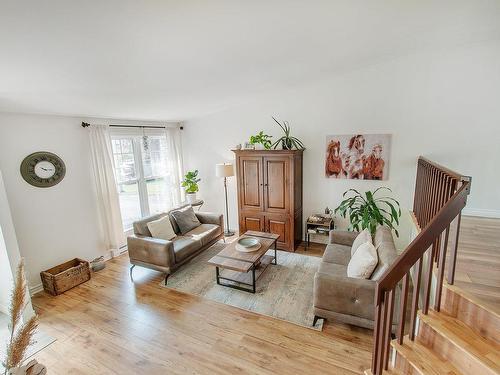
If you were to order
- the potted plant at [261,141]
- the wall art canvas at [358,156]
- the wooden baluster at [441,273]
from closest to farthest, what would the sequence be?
the wooden baluster at [441,273] < the wall art canvas at [358,156] < the potted plant at [261,141]

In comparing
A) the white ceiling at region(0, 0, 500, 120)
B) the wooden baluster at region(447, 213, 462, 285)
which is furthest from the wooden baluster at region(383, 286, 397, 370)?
the white ceiling at region(0, 0, 500, 120)

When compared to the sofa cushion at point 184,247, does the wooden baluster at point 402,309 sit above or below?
above

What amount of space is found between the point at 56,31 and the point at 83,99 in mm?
1590

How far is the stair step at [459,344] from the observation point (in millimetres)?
1420

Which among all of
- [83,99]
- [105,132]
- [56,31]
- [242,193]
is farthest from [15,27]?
[242,193]

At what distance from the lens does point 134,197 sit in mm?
4961

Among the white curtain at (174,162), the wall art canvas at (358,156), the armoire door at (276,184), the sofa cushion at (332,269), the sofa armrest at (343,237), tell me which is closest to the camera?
the sofa cushion at (332,269)

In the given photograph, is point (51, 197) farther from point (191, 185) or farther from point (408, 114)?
point (408, 114)

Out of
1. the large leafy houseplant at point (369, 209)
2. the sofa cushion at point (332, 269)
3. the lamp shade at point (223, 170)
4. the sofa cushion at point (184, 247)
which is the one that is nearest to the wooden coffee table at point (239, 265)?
the sofa cushion at point (184, 247)

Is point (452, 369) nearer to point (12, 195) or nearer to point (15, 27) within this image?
point (15, 27)

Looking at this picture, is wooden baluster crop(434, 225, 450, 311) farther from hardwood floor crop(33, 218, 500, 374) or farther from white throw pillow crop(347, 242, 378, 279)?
white throw pillow crop(347, 242, 378, 279)

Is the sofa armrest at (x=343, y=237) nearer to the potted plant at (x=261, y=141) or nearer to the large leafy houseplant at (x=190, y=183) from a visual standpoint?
the potted plant at (x=261, y=141)

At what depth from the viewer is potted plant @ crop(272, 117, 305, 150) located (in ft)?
14.4

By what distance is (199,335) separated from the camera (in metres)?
2.66
